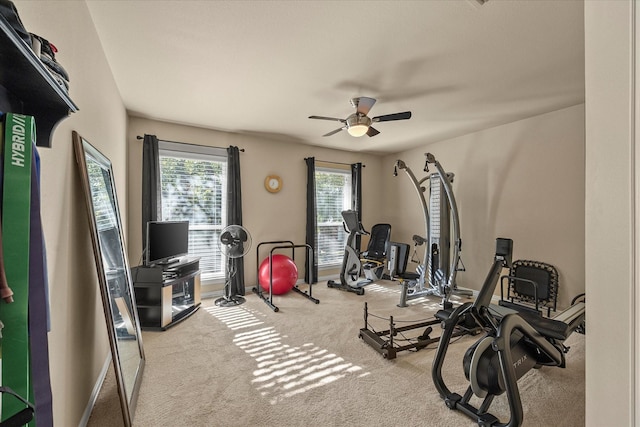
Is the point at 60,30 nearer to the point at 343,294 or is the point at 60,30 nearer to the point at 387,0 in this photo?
the point at 387,0

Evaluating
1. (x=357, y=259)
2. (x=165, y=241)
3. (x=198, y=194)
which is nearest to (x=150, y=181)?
(x=198, y=194)

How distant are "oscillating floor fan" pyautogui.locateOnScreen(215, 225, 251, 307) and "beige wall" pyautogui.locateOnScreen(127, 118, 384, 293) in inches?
18.1

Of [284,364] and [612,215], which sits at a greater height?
[612,215]

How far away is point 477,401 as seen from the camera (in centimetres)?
191

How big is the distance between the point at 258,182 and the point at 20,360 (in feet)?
12.7

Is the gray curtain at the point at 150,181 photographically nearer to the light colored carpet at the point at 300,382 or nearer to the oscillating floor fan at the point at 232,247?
the oscillating floor fan at the point at 232,247

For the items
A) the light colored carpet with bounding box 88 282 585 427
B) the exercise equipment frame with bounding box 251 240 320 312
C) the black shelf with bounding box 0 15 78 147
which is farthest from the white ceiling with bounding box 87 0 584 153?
the light colored carpet with bounding box 88 282 585 427

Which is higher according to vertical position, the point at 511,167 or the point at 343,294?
the point at 511,167

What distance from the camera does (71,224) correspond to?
154 centimetres

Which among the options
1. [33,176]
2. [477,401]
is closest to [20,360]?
[33,176]

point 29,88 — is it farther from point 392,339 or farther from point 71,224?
point 392,339

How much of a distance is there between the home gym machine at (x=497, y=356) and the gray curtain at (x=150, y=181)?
11.6 ft

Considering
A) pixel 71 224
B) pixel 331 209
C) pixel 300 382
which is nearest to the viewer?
pixel 71 224

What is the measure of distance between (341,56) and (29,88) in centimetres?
194
